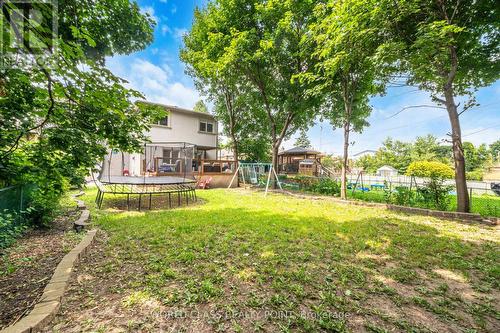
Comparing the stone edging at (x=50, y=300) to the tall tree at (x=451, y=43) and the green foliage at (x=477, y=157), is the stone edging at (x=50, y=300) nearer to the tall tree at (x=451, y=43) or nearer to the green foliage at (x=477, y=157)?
the tall tree at (x=451, y=43)

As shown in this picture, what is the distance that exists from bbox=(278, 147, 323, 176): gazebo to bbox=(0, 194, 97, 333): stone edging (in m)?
19.2

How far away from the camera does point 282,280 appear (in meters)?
2.75

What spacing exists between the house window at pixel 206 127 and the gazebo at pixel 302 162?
7854 millimetres

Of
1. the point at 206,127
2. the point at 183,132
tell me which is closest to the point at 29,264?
the point at 183,132

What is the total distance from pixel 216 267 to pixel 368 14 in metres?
7.98

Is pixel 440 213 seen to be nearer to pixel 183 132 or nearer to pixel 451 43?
pixel 451 43

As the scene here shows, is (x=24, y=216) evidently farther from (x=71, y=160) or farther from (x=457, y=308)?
(x=457, y=308)

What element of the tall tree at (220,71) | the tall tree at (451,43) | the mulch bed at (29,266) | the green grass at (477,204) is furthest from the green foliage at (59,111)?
the green grass at (477,204)

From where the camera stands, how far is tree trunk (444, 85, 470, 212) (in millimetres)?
6359

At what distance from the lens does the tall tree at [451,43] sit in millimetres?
5781

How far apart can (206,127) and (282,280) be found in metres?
17.1

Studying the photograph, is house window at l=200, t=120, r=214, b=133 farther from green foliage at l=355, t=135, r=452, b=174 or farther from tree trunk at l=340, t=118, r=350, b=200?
green foliage at l=355, t=135, r=452, b=174

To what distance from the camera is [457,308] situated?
232cm

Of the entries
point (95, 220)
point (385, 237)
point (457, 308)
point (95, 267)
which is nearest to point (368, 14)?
point (385, 237)
